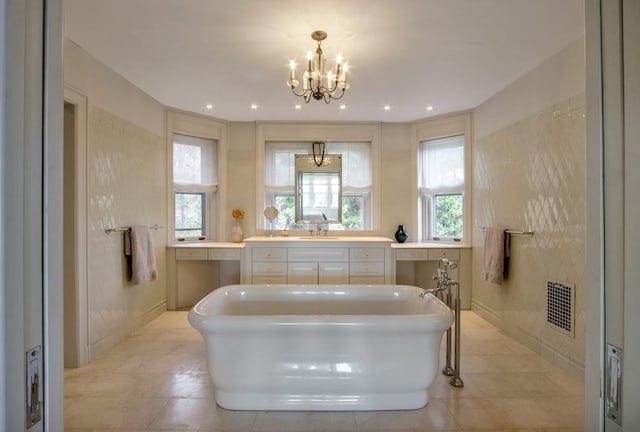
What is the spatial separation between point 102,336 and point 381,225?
3165 mm

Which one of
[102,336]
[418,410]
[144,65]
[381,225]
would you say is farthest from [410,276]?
[144,65]

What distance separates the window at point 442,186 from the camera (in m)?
3.94

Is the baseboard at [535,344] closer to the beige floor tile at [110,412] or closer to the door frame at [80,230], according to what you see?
the beige floor tile at [110,412]

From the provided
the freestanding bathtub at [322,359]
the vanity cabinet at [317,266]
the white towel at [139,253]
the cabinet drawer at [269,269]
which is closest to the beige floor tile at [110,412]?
the freestanding bathtub at [322,359]

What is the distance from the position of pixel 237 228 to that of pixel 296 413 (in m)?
2.54

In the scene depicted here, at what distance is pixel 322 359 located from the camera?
76.3 inches

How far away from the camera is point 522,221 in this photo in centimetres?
289

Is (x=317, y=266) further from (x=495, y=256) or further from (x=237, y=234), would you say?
(x=495, y=256)

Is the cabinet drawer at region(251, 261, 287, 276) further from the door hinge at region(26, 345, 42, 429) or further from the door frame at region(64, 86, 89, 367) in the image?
the door hinge at region(26, 345, 42, 429)

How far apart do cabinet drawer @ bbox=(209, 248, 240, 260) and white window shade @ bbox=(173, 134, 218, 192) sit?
84 centimetres

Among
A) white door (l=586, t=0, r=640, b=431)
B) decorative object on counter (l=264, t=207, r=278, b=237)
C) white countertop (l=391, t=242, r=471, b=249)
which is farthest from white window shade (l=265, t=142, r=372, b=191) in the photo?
white door (l=586, t=0, r=640, b=431)

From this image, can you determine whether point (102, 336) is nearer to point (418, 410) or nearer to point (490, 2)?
point (418, 410)

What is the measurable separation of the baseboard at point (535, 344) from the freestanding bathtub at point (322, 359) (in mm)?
1236

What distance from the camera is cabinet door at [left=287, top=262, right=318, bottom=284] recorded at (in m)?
3.67
